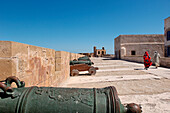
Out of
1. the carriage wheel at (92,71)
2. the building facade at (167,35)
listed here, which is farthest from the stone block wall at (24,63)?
the building facade at (167,35)

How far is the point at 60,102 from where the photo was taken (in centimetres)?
103

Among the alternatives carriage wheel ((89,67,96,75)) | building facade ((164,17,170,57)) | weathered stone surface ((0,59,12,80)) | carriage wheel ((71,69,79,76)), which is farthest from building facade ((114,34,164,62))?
weathered stone surface ((0,59,12,80))

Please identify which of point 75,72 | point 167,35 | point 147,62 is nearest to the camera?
point 75,72

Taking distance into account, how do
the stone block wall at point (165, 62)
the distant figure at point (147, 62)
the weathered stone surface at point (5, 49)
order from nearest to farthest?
the weathered stone surface at point (5, 49)
the distant figure at point (147, 62)
the stone block wall at point (165, 62)

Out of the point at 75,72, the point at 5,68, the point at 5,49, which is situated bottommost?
the point at 75,72

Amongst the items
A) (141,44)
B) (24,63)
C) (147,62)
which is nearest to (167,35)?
(141,44)

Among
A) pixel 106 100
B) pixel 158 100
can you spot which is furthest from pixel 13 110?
pixel 158 100

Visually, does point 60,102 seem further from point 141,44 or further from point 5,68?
point 141,44

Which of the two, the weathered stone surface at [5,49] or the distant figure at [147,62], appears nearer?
the weathered stone surface at [5,49]

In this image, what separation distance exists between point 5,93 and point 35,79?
1.31m

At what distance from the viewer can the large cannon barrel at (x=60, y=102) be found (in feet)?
3.20

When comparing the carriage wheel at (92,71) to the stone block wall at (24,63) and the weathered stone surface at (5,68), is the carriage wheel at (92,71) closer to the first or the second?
the stone block wall at (24,63)

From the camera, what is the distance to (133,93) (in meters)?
3.20

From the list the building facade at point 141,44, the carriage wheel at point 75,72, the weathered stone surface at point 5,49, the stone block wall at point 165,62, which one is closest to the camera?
the weathered stone surface at point 5,49
